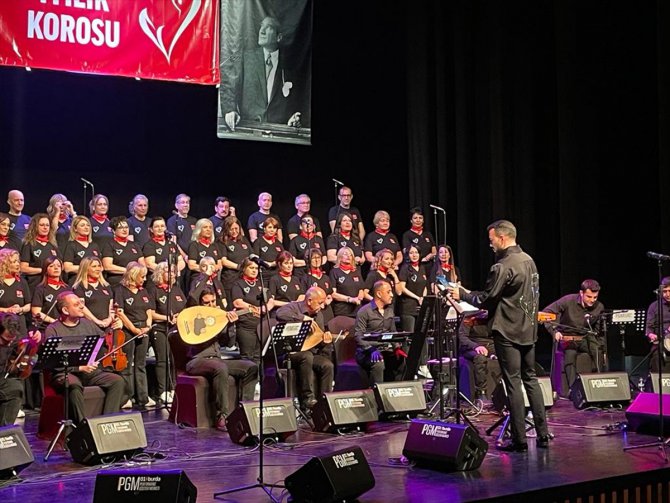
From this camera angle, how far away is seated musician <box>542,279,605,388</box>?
1130cm

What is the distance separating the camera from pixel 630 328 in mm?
12156

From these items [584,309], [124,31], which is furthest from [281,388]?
[124,31]

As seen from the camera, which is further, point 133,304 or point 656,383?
point 133,304

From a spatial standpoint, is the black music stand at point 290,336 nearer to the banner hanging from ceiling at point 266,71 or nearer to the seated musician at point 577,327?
the seated musician at point 577,327

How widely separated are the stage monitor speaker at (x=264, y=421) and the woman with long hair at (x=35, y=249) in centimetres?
347

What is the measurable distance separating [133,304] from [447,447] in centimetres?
477

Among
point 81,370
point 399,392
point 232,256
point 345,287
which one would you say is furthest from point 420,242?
point 81,370

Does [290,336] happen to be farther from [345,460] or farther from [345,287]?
[345,460]

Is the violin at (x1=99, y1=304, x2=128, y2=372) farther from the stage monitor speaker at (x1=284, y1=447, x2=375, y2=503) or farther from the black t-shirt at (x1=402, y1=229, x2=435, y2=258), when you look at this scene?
the black t-shirt at (x1=402, y1=229, x2=435, y2=258)

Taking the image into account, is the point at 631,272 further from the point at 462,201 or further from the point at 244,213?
the point at 244,213

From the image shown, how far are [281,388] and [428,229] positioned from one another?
583 centimetres

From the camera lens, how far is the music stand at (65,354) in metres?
7.79

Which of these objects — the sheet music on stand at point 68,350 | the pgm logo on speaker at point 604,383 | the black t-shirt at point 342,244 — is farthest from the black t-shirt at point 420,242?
the sheet music on stand at point 68,350

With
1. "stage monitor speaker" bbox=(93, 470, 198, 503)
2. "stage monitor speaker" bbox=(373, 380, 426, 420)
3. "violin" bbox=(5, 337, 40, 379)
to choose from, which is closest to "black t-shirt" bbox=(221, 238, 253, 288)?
"stage monitor speaker" bbox=(373, 380, 426, 420)
